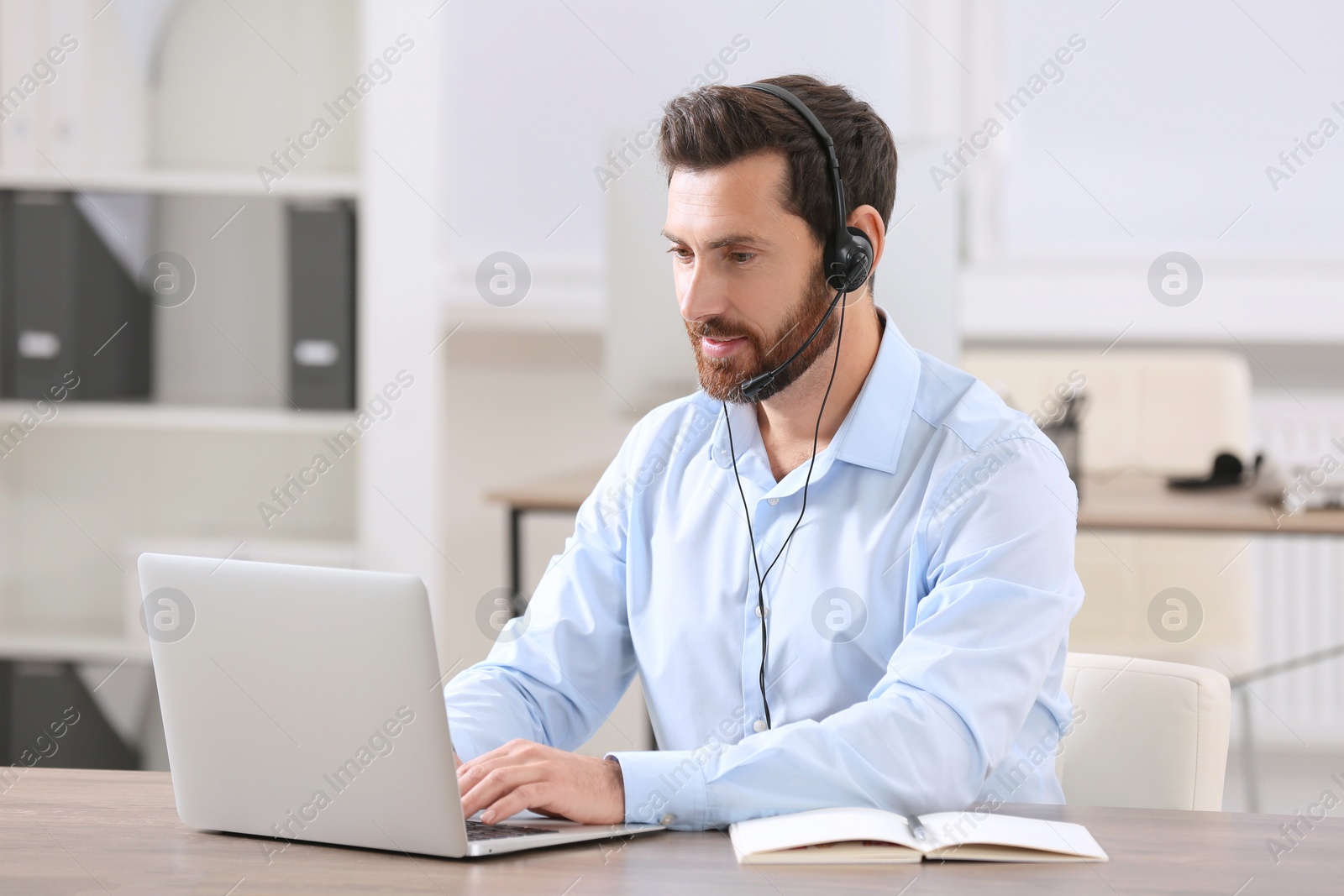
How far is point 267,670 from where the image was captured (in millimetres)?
974

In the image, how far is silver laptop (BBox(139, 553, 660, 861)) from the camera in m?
0.93

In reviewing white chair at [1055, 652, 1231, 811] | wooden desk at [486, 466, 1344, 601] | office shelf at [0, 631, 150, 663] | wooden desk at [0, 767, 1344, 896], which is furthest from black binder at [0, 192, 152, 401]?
white chair at [1055, 652, 1231, 811]

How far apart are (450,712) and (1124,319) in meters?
2.45

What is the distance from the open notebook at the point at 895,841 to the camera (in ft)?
3.17

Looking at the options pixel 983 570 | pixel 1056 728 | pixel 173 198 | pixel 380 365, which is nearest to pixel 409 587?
pixel 983 570

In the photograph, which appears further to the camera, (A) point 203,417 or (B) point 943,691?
(A) point 203,417

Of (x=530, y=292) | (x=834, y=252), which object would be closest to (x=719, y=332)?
(x=834, y=252)

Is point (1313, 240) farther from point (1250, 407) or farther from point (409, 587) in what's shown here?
point (409, 587)

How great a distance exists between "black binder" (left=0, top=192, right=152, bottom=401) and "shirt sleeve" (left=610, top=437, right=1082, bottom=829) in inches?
88.9

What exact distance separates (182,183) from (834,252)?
6.67ft

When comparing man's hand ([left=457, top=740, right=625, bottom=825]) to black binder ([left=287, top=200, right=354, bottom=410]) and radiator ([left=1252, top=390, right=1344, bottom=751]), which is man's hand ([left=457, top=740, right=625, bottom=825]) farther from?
radiator ([left=1252, top=390, right=1344, bottom=751])

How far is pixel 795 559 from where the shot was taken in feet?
4.39

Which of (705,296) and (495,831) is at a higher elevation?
(705,296)

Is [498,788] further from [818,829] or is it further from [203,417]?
[203,417]
